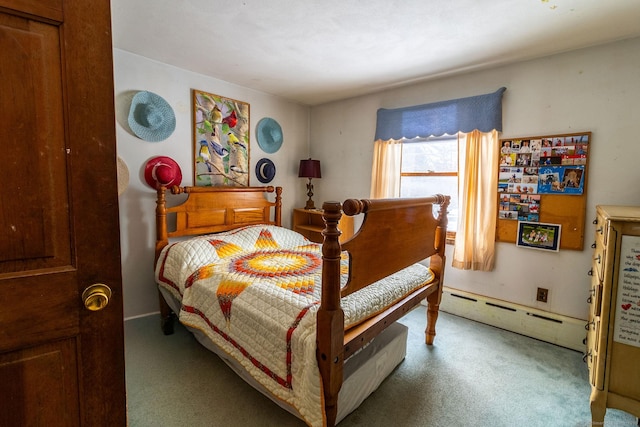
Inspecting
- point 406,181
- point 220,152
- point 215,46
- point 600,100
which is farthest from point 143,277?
point 600,100

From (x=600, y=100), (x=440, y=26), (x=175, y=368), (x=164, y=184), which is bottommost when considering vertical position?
(x=175, y=368)

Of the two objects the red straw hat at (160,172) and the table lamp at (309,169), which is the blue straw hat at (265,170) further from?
the red straw hat at (160,172)

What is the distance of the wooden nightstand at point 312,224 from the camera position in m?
3.27

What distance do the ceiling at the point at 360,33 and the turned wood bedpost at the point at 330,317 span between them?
1356mm

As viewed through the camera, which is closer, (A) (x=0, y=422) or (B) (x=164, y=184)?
(A) (x=0, y=422)

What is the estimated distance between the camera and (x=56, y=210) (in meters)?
0.73

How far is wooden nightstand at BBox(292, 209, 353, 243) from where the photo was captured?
3.27 meters

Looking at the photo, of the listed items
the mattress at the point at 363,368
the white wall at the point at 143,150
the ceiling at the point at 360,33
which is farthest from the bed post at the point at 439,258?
the white wall at the point at 143,150

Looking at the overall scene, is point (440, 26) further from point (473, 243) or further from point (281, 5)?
point (473, 243)

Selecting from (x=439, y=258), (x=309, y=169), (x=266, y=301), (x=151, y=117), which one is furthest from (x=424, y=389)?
(x=151, y=117)

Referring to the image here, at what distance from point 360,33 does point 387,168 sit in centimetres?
141

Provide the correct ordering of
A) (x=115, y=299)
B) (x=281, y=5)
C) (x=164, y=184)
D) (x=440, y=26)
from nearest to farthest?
1. (x=115, y=299)
2. (x=281, y=5)
3. (x=440, y=26)
4. (x=164, y=184)

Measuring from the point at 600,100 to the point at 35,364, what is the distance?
3263 millimetres

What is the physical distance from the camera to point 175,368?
6.45 feet
